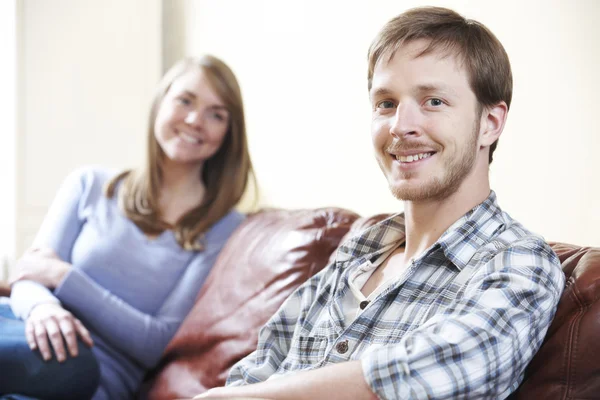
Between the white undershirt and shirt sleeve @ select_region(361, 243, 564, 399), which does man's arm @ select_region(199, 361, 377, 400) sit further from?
the white undershirt

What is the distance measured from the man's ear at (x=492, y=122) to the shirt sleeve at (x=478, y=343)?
A: 27cm

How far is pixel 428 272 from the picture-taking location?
118cm

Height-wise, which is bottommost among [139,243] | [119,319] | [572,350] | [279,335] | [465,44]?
[119,319]

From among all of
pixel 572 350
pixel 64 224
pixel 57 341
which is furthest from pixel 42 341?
pixel 572 350

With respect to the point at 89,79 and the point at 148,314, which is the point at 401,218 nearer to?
the point at 148,314

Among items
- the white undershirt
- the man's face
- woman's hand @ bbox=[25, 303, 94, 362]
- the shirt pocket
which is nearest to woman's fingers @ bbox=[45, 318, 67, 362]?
woman's hand @ bbox=[25, 303, 94, 362]

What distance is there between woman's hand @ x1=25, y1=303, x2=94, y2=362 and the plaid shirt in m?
0.49

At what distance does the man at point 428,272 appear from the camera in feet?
3.17

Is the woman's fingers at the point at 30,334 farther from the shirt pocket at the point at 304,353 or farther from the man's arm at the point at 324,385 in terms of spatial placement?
the man's arm at the point at 324,385

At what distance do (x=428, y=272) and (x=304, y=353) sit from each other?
28cm

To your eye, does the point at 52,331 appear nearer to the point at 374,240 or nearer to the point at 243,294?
the point at 243,294

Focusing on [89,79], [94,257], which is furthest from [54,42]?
[94,257]

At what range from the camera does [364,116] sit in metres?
2.17

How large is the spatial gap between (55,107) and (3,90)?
0.21 m
